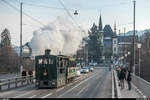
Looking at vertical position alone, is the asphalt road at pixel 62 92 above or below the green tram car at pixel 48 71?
below

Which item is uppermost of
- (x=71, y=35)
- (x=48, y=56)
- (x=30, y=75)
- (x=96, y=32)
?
(x=96, y=32)

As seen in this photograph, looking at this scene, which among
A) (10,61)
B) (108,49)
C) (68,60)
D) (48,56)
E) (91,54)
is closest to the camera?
(48,56)

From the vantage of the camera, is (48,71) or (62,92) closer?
(62,92)

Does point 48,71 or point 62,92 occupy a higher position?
point 48,71

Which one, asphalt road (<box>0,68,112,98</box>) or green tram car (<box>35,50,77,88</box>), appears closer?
asphalt road (<box>0,68,112,98</box>)

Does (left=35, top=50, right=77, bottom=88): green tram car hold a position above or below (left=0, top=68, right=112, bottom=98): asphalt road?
above

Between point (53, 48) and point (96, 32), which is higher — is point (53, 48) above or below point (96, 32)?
below

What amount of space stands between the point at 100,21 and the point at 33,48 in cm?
15031

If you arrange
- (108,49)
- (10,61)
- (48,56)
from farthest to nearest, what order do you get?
(108,49) < (10,61) < (48,56)

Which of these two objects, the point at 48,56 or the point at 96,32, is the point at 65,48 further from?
the point at 96,32

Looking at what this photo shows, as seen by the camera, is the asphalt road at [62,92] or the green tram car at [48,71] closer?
the asphalt road at [62,92]

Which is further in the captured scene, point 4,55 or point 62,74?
point 4,55

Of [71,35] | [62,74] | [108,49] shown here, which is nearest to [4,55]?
[71,35]

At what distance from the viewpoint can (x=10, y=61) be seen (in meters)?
61.8
